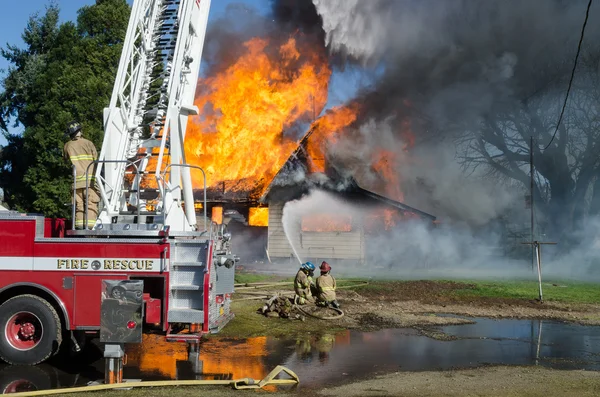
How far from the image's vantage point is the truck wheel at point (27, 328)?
8.34 metres

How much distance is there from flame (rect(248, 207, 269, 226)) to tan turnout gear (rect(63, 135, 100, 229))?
21.8 m

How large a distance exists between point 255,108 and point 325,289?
1342 cm

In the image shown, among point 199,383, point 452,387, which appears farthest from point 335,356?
point 199,383

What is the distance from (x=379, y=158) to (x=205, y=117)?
12.5m

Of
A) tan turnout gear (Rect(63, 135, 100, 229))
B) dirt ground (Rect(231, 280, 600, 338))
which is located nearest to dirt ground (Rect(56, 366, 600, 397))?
dirt ground (Rect(231, 280, 600, 338))

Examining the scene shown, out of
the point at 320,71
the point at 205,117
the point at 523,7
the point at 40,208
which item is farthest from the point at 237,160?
the point at 523,7

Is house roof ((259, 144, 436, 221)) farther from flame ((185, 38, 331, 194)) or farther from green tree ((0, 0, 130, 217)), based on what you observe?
green tree ((0, 0, 130, 217))

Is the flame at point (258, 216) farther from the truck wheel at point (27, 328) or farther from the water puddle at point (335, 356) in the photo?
the truck wheel at point (27, 328)

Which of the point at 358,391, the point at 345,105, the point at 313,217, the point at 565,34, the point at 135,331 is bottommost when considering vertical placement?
Result: the point at 358,391

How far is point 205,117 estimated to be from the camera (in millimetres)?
24188

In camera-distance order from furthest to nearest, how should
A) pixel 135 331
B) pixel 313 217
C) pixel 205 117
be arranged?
1. pixel 313 217
2. pixel 205 117
3. pixel 135 331

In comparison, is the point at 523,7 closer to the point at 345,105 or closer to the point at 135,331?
the point at 345,105

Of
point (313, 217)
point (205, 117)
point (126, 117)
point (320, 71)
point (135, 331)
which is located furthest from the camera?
point (313, 217)

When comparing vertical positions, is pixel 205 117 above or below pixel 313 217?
above
